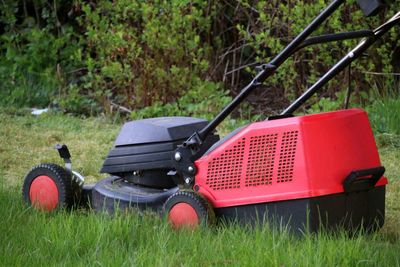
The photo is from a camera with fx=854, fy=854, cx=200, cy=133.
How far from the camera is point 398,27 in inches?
238

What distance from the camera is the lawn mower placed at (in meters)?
3.13

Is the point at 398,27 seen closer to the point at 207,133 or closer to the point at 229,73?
the point at 229,73

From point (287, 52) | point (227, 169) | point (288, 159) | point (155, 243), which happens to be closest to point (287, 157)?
point (288, 159)

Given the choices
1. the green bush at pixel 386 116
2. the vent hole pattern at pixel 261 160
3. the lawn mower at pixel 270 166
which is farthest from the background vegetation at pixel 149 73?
the vent hole pattern at pixel 261 160

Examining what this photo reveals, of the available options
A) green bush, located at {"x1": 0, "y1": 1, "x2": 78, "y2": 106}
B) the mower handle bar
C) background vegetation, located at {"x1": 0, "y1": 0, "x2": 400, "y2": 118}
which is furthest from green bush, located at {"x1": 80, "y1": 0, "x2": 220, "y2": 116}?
the mower handle bar

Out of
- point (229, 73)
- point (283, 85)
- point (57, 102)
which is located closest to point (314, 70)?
point (283, 85)

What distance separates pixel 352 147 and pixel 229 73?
375 cm

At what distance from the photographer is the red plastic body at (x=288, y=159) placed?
312cm

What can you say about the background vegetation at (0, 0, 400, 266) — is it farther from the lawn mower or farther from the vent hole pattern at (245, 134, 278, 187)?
the vent hole pattern at (245, 134, 278, 187)

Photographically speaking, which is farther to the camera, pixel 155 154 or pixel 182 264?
pixel 155 154

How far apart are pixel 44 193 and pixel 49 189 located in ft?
0.10

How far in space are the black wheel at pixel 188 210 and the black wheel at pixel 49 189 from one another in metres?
0.54

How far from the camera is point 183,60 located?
655 centimetres

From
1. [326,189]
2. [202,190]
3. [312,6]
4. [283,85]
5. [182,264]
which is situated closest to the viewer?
[182,264]
